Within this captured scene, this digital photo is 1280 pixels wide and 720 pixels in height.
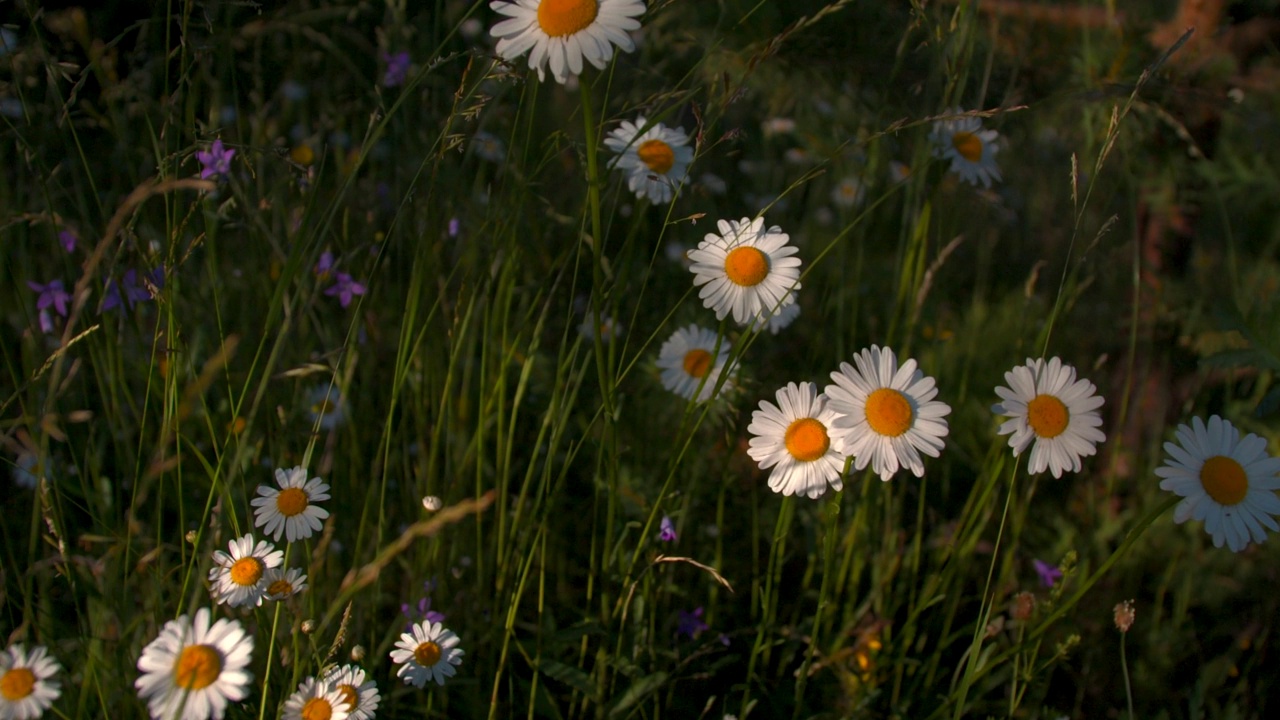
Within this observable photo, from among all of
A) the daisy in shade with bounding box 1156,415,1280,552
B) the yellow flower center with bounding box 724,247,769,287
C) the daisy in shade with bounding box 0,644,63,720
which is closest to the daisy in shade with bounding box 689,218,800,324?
the yellow flower center with bounding box 724,247,769,287

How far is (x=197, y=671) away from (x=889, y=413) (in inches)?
29.5

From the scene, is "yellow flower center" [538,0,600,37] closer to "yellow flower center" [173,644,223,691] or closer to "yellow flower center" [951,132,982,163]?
"yellow flower center" [173,644,223,691]

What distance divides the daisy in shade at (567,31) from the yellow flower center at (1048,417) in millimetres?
612

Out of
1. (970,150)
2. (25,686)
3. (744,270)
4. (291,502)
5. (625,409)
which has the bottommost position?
(25,686)

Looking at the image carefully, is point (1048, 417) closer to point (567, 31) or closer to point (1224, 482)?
point (1224, 482)

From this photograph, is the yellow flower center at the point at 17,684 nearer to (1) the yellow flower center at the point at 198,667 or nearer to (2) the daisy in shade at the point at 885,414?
(1) the yellow flower center at the point at 198,667

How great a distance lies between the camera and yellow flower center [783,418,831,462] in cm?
107

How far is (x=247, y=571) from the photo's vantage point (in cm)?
102

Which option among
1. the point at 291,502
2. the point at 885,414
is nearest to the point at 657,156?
the point at 885,414

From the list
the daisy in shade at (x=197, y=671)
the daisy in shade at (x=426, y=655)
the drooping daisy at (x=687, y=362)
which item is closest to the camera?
the daisy in shade at (x=197, y=671)

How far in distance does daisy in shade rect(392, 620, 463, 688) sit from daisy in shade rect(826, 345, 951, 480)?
0.54m

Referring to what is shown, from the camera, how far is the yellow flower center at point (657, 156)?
4.54 feet

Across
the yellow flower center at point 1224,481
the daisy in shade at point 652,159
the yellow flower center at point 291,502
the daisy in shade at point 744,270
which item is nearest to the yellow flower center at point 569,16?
the daisy in shade at point 744,270

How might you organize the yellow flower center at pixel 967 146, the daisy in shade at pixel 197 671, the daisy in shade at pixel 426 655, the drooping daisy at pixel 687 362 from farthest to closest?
the yellow flower center at pixel 967 146, the drooping daisy at pixel 687 362, the daisy in shade at pixel 426 655, the daisy in shade at pixel 197 671
